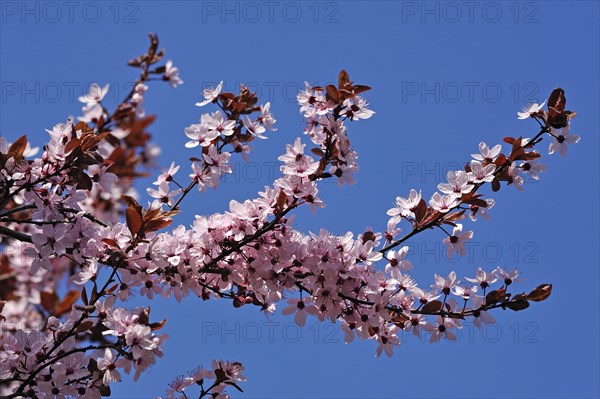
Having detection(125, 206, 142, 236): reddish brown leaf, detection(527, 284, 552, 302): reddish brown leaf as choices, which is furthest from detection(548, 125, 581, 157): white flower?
detection(125, 206, 142, 236): reddish brown leaf

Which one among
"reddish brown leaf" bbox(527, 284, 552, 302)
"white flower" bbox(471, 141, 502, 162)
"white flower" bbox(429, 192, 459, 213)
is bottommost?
"reddish brown leaf" bbox(527, 284, 552, 302)

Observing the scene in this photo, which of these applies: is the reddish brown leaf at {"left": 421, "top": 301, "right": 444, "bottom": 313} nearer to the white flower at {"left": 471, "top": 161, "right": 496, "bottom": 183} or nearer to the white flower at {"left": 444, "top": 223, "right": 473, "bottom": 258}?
the white flower at {"left": 444, "top": 223, "right": 473, "bottom": 258}

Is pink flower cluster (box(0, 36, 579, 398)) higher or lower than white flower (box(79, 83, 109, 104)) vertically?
lower

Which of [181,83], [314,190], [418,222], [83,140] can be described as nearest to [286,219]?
[314,190]

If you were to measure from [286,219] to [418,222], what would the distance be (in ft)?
1.78

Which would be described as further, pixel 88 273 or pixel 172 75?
pixel 172 75

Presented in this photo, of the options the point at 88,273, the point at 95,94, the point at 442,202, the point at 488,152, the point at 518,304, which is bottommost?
the point at 518,304

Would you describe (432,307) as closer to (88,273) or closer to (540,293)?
(540,293)

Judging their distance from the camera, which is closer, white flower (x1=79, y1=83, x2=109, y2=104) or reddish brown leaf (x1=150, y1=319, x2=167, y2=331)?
reddish brown leaf (x1=150, y1=319, x2=167, y2=331)

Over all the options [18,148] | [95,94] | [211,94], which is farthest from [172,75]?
[18,148]

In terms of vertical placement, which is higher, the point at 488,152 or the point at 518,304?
the point at 488,152

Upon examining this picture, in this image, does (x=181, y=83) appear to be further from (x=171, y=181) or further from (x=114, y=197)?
(x=171, y=181)

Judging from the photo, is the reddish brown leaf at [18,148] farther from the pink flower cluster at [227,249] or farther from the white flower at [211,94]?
the white flower at [211,94]

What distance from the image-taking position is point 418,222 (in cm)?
296
